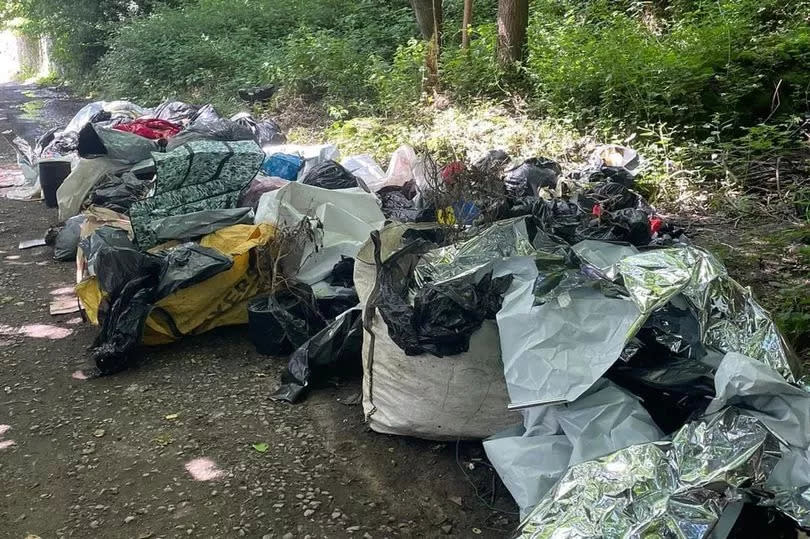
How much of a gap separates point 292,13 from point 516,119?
27.6 feet

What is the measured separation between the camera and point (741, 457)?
5.89 feet

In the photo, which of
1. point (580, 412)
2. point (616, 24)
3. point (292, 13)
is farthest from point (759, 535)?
point (292, 13)

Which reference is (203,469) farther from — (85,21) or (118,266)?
(85,21)

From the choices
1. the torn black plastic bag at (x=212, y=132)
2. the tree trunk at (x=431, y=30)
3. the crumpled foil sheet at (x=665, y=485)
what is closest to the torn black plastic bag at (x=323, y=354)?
the crumpled foil sheet at (x=665, y=485)

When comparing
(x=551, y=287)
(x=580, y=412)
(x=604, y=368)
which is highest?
(x=551, y=287)

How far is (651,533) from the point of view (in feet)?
5.55

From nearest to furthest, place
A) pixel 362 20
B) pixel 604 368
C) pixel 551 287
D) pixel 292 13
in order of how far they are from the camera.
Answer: pixel 604 368
pixel 551 287
pixel 362 20
pixel 292 13

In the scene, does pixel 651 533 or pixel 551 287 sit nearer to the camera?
pixel 651 533

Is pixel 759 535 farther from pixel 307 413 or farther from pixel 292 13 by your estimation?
pixel 292 13

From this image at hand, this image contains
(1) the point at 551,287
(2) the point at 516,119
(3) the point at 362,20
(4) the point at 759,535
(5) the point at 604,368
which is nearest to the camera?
(4) the point at 759,535

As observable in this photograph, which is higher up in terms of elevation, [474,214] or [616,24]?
[616,24]

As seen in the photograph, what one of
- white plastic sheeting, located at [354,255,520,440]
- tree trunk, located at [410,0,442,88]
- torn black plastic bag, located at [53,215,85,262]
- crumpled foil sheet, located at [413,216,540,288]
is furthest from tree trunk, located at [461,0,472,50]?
white plastic sheeting, located at [354,255,520,440]

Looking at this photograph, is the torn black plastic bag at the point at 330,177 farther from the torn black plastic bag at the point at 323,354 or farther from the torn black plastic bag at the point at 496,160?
the torn black plastic bag at the point at 323,354

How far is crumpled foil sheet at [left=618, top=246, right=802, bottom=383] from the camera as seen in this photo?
2.17 metres
